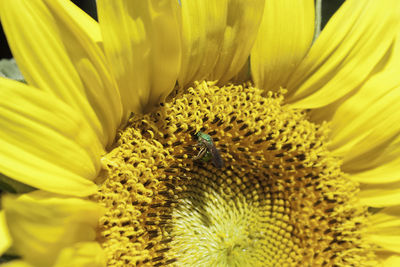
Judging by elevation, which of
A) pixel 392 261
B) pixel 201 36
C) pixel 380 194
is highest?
pixel 201 36

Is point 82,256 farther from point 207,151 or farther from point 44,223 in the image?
point 207,151

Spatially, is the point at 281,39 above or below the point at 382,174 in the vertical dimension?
above

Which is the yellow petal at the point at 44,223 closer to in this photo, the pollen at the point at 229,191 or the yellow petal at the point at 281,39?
the pollen at the point at 229,191

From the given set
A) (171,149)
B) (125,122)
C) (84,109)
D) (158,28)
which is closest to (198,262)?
(171,149)

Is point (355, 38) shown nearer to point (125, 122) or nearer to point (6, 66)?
point (125, 122)

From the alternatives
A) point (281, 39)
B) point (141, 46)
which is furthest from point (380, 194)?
point (141, 46)

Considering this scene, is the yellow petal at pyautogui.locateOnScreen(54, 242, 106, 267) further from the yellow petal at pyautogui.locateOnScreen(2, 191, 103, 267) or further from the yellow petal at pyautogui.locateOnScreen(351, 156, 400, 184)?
the yellow petal at pyautogui.locateOnScreen(351, 156, 400, 184)

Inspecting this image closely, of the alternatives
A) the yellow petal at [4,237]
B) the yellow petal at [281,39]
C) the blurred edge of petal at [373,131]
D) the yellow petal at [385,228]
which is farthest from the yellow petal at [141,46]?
the yellow petal at [385,228]
